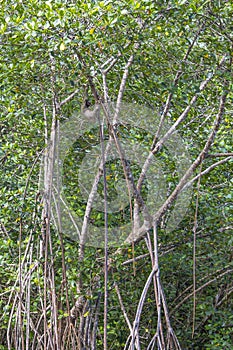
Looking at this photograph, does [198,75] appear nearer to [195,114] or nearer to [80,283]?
[195,114]

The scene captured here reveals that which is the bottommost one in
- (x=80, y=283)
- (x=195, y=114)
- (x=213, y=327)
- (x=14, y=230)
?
(x=213, y=327)

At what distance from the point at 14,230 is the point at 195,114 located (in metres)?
1.51

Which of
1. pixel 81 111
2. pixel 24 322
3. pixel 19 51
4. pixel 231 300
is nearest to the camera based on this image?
pixel 19 51

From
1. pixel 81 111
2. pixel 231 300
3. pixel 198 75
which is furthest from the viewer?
pixel 231 300

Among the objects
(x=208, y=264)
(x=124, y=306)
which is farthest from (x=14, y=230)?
(x=208, y=264)

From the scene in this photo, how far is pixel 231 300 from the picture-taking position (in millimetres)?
4961

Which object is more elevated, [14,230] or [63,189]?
[63,189]

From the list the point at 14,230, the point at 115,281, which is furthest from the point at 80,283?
the point at 14,230

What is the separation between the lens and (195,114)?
4.19 metres

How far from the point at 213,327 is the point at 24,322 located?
140 centimetres

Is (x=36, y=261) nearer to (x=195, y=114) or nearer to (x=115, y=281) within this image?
(x=115, y=281)

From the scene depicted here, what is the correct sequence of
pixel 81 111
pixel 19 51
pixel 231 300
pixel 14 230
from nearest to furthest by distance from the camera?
pixel 19 51 < pixel 81 111 < pixel 14 230 < pixel 231 300

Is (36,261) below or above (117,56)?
below

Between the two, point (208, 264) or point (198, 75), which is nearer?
point (198, 75)
